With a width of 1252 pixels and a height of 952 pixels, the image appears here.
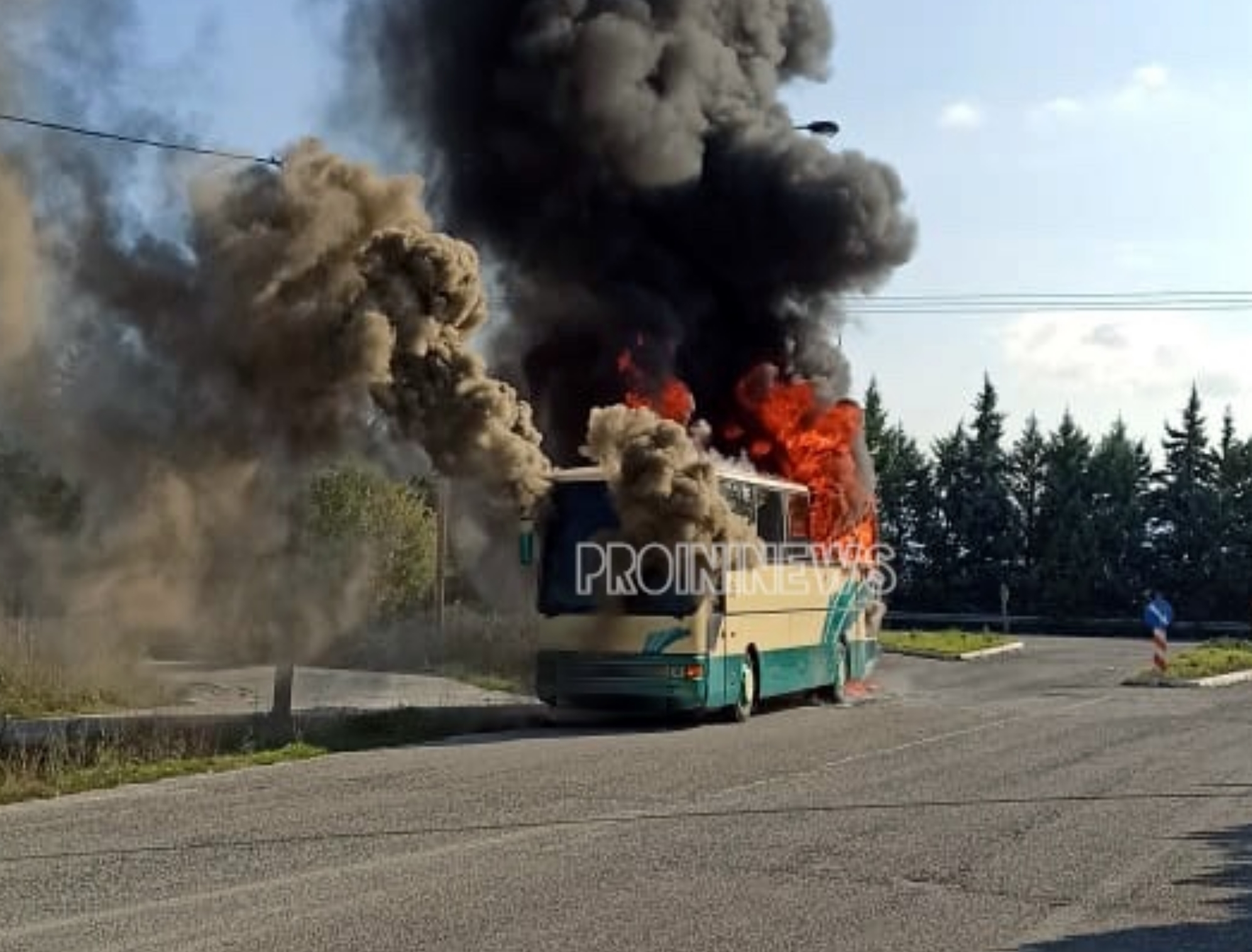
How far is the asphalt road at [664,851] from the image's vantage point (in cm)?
791

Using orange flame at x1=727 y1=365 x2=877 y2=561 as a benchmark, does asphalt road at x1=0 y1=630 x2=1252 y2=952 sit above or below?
below

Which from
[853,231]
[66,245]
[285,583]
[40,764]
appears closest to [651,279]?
[853,231]

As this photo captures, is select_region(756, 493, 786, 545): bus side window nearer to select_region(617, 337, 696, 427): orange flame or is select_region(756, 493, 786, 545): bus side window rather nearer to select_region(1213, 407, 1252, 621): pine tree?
select_region(617, 337, 696, 427): orange flame

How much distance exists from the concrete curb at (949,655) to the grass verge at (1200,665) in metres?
4.19

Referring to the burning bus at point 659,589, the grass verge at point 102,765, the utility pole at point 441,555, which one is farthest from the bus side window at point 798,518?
the grass verge at point 102,765

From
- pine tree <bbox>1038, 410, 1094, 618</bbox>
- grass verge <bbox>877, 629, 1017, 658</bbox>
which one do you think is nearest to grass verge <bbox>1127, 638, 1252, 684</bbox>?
grass verge <bbox>877, 629, 1017, 658</bbox>

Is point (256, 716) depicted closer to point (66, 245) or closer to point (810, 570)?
point (66, 245)

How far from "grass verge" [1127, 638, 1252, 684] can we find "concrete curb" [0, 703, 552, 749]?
13.2 meters

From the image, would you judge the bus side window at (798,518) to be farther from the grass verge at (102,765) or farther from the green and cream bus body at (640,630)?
the grass verge at (102,765)

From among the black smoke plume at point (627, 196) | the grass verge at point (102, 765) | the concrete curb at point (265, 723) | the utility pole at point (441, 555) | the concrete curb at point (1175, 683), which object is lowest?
the grass verge at point (102, 765)

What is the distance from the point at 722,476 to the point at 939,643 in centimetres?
2060

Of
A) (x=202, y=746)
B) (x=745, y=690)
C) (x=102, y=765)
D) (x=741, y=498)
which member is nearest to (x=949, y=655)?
(x=745, y=690)

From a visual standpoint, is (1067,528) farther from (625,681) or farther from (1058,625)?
(625,681)

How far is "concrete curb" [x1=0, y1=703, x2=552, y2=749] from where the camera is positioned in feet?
55.0
